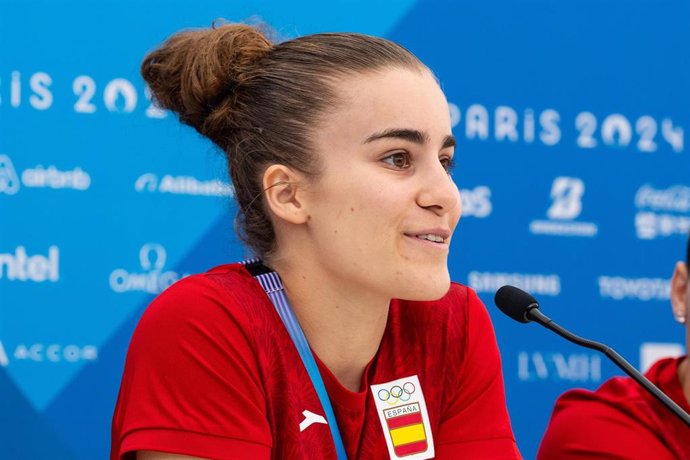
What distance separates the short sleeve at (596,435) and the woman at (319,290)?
0.28 m

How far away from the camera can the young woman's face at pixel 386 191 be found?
148 centimetres

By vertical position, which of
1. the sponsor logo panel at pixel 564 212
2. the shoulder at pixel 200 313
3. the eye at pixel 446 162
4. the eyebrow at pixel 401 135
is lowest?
the shoulder at pixel 200 313

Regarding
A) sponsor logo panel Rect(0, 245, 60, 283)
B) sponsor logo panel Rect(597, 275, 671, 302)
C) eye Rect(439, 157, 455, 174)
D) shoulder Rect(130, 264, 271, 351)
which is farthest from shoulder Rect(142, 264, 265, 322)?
sponsor logo panel Rect(597, 275, 671, 302)

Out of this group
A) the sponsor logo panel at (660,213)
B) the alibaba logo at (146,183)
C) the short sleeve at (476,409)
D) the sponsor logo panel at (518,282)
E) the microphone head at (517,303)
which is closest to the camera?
the microphone head at (517,303)

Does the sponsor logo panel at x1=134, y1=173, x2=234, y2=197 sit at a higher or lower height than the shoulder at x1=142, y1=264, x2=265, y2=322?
higher

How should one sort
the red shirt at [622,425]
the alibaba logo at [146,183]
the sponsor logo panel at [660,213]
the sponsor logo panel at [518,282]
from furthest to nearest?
the sponsor logo panel at [660,213] → the sponsor logo panel at [518,282] → the alibaba logo at [146,183] → the red shirt at [622,425]

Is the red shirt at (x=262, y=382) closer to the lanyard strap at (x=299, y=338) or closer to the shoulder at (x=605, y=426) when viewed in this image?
the lanyard strap at (x=299, y=338)

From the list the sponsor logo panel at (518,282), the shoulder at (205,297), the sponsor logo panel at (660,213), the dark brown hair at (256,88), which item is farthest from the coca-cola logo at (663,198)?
the shoulder at (205,297)

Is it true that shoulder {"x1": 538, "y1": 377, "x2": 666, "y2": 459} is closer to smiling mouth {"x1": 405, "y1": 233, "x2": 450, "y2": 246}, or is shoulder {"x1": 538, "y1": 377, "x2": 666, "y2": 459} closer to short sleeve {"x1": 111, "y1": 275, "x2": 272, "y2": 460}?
smiling mouth {"x1": 405, "y1": 233, "x2": 450, "y2": 246}

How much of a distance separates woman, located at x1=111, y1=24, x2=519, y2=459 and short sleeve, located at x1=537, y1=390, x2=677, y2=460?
0.28 meters

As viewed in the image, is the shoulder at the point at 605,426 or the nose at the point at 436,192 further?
the shoulder at the point at 605,426

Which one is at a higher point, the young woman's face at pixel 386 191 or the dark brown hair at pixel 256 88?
the dark brown hair at pixel 256 88

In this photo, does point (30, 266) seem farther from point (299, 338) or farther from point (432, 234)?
point (432, 234)

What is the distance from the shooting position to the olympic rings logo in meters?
1.54
